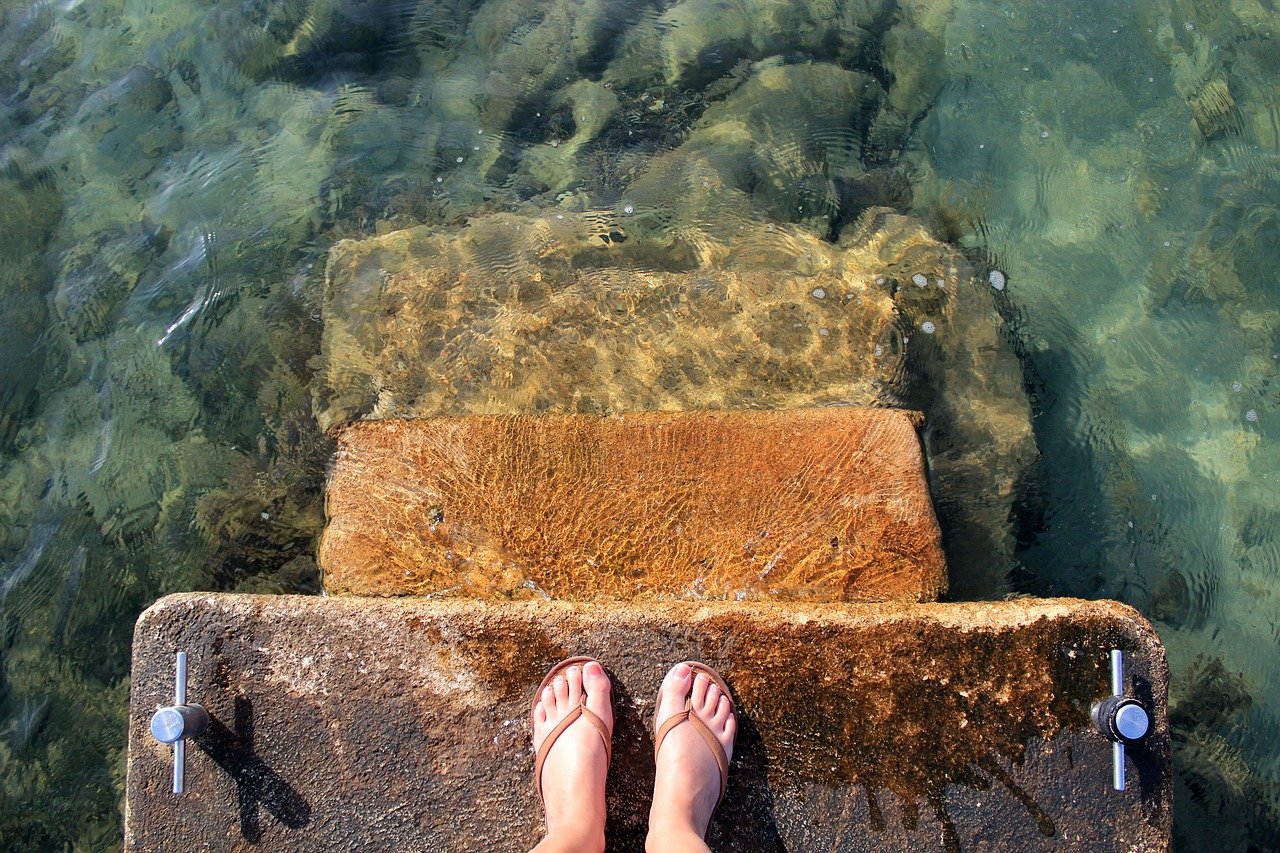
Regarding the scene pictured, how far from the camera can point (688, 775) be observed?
2.20 meters

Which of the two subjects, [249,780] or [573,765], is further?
[249,780]

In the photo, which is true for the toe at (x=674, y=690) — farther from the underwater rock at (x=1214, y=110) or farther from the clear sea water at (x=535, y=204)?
the underwater rock at (x=1214, y=110)

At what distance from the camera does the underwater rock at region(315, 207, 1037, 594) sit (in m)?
3.26

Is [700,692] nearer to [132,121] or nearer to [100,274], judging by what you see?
[100,274]

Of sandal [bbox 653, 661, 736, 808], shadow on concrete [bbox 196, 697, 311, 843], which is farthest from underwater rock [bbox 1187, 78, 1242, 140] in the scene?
shadow on concrete [bbox 196, 697, 311, 843]

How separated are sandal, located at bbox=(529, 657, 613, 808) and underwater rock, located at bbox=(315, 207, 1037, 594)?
112cm

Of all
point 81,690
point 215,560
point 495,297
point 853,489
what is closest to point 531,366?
point 495,297

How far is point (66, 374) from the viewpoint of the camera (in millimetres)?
4020

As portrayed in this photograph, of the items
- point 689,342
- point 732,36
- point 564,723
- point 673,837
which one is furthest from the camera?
point 732,36

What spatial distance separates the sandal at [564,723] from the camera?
7.31 ft

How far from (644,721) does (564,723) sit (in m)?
0.30

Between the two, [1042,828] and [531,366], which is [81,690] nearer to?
[531,366]

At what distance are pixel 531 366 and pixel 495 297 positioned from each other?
410 mm

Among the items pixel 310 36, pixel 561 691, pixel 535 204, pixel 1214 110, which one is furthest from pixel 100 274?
pixel 1214 110
